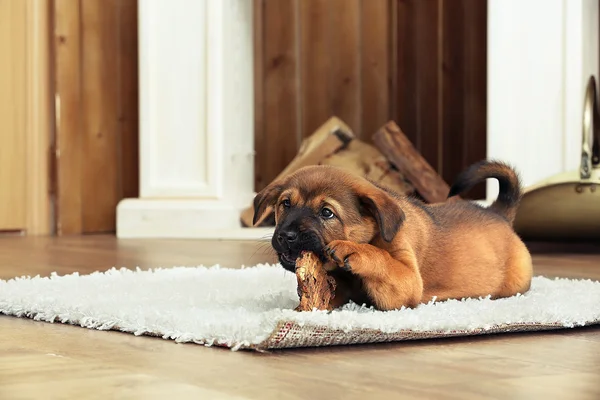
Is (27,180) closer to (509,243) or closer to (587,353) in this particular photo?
(509,243)

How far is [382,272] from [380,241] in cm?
8

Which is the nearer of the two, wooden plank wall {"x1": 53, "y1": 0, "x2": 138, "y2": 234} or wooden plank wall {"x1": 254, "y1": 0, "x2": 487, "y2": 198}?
wooden plank wall {"x1": 53, "y1": 0, "x2": 138, "y2": 234}

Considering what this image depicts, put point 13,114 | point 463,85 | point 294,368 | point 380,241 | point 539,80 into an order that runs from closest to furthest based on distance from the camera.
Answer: point 294,368, point 380,241, point 539,80, point 13,114, point 463,85

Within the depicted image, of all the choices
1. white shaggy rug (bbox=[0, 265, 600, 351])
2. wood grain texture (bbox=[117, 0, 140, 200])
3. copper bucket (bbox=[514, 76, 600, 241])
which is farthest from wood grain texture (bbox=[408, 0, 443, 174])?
white shaggy rug (bbox=[0, 265, 600, 351])

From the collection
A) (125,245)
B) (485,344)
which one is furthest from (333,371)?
(125,245)

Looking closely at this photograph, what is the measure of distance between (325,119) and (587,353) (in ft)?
9.83

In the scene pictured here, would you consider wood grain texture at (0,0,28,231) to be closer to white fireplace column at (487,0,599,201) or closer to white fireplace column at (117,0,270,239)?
white fireplace column at (117,0,270,239)

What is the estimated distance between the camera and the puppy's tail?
1.61 m

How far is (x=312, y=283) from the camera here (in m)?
Result: 1.21

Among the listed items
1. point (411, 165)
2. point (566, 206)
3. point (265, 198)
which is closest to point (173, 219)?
point (411, 165)

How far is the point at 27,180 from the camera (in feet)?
12.4

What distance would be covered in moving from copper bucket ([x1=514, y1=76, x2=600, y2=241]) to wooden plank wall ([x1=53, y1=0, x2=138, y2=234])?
5.73 ft

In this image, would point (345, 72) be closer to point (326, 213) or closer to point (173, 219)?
point (173, 219)

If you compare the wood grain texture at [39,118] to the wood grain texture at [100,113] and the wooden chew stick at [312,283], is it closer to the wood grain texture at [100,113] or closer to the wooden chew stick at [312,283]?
the wood grain texture at [100,113]
